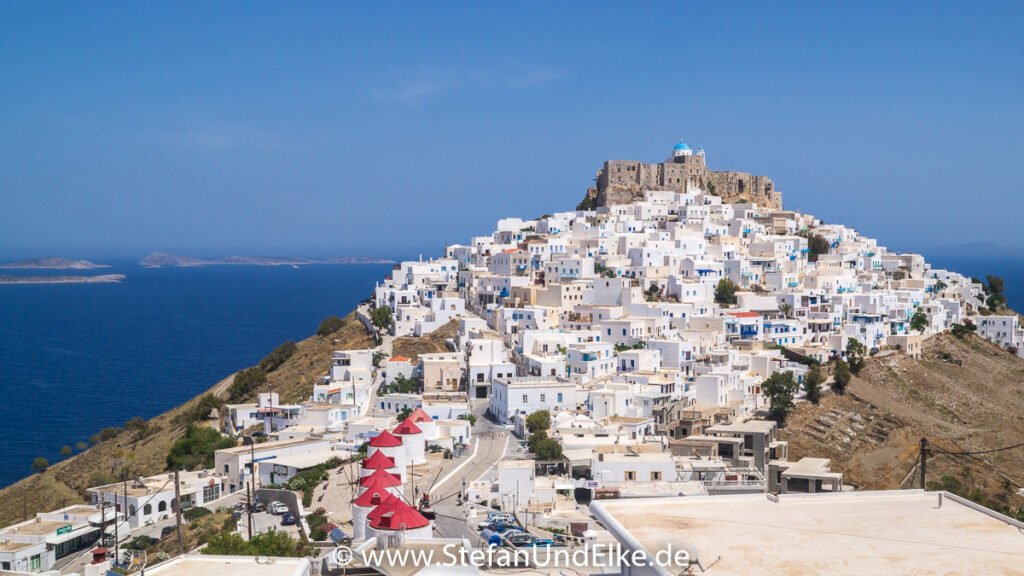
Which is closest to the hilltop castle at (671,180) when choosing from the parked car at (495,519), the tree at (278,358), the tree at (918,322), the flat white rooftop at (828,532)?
the tree at (918,322)

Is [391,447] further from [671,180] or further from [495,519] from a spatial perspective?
[671,180]

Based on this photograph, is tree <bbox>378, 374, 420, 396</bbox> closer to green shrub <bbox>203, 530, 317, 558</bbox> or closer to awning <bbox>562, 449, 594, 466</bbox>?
awning <bbox>562, 449, 594, 466</bbox>

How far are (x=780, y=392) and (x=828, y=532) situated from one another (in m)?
25.0

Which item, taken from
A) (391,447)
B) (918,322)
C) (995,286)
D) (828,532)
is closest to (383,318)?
(391,447)

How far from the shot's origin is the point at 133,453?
119ft

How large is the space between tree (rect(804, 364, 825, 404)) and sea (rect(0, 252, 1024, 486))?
106 feet

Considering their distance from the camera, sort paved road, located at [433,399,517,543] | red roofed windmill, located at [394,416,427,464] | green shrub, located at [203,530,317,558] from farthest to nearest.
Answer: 1. red roofed windmill, located at [394,416,427,464]
2. paved road, located at [433,399,517,543]
3. green shrub, located at [203,530,317,558]

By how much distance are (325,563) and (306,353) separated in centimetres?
3640

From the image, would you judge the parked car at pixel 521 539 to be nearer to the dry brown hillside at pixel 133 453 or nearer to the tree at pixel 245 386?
the dry brown hillside at pixel 133 453

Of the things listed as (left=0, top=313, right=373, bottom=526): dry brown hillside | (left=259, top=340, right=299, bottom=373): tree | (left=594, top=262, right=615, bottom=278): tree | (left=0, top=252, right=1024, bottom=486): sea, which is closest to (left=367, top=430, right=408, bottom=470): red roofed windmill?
(left=0, top=313, right=373, bottom=526): dry brown hillside

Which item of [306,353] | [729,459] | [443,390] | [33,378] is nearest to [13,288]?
[33,378]

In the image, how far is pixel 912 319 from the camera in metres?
44.9

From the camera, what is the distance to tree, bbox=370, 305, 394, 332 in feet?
140

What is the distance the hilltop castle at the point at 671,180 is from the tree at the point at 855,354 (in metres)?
24.3
